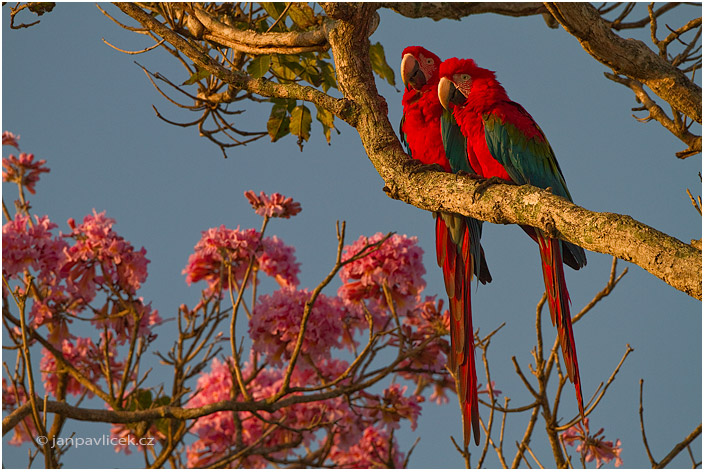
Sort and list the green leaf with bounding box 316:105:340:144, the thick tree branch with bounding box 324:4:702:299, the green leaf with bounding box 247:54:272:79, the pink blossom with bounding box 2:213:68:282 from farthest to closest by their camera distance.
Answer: the pink blossom with bounding box 2:213:68:282 → the green leaf with bounding box 316:105:340:144 → the green leaf with bounding box 247:54:272:79 → the thick tree branch with bounding box 324:4:702:299

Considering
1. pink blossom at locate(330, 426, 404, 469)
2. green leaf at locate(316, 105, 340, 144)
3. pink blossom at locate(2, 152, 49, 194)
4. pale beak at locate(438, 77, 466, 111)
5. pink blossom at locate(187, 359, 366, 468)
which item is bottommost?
pink blossom at locate(330, 426, 404, 469)

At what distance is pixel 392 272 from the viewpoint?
3.39m

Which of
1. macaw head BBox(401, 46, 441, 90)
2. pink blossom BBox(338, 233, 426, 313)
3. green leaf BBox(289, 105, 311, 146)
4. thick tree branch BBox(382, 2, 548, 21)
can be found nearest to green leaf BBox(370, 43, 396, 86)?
macaw head BBox(401, 46, 441, 90)

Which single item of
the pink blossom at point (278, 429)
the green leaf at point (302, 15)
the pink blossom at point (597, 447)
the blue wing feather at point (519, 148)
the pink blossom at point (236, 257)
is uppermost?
the green leaf at point (302, 15)

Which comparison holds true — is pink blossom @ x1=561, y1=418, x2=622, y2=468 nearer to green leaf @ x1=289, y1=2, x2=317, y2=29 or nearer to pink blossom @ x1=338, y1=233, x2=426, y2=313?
pink blossom @ x1=338, y1=233, x2=426, y2=313

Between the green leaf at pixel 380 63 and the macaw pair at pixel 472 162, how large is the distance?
0.35 metres

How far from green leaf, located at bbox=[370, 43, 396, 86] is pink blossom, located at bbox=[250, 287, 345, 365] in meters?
1.20

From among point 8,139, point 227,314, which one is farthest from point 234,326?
point 8,139

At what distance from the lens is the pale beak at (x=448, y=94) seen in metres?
2.55

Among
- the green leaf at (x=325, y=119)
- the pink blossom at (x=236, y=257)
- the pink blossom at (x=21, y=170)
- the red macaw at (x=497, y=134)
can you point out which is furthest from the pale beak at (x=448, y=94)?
the pink blossom at (x=21, y=170)

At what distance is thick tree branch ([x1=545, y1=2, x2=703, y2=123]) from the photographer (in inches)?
86.7

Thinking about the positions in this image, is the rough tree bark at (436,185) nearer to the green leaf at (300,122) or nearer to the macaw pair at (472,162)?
the macaw pair at (472,162)

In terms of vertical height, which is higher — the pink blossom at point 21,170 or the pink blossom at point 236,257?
the pink blossom at point 21,170

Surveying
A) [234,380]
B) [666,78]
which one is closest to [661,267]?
[666,78]
